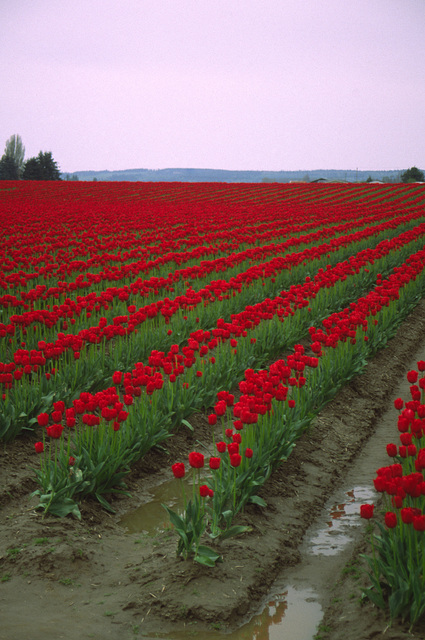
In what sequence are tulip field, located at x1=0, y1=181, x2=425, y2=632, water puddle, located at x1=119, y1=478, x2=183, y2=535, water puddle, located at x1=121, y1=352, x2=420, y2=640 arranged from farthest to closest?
water puddle, located at x1=119, y1=478, x2=183, y2=535 < tulip field, located at x1=0, y1=181, x2=425, y2=632 < water puddle, located at x1=121, y1=352, x2=420, y2=640

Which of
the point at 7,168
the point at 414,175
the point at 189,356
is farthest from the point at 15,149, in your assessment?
the point at 189,356

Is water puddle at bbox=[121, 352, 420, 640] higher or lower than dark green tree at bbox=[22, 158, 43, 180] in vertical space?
lower

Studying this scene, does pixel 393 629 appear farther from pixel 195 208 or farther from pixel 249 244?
pixel 195 208

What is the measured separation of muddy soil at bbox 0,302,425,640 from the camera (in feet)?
12.5

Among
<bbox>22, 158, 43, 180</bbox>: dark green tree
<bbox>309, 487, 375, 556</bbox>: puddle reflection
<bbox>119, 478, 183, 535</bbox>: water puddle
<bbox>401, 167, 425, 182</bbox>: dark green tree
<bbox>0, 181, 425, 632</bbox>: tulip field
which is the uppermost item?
<bbox>401, 167, 425, 182</bbox>: dark green tree

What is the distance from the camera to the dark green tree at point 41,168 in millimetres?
72438

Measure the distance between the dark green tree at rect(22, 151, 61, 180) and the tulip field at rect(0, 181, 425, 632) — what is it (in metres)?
54.3

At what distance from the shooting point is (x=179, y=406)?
676cm

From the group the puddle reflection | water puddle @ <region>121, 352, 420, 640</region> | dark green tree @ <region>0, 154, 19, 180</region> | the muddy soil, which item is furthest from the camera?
dark green tree @ <region>0, 154, 19, 180</region>

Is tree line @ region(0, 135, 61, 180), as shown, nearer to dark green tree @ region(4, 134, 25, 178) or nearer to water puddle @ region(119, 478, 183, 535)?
dark green tree @ region(4, 134, 25, 178)

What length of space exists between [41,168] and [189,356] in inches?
2808

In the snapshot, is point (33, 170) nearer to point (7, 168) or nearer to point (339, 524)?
point (7, 168)

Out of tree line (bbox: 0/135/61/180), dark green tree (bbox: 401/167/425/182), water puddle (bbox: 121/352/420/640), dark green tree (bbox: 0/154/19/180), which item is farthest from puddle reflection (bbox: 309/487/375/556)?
dark green tree (bbox: 401/167/425/182)

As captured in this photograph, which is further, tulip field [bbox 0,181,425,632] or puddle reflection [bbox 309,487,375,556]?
tulip field [bbox 0,181,425,632]
